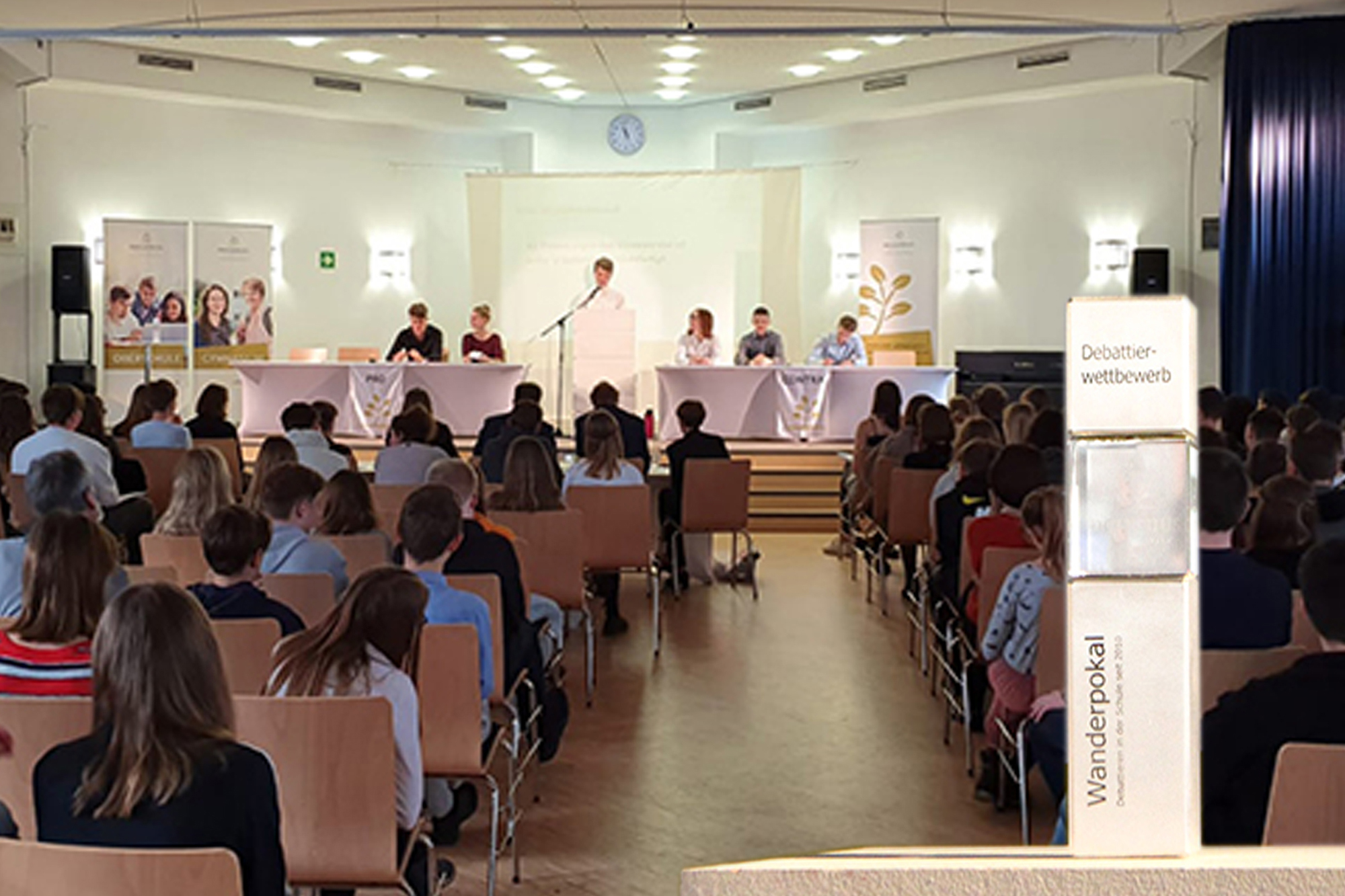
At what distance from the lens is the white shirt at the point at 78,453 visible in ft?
24.0

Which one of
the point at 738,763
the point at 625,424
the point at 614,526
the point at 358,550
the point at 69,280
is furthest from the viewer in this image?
the point at 69,280

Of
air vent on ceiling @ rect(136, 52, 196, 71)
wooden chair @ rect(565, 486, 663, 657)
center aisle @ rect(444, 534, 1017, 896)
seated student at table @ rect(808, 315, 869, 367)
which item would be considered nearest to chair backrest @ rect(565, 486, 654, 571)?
wooden chair @ rect(565, 486, 663, 657)

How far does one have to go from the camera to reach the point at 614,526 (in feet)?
25.1

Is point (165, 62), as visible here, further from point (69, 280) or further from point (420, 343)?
point (420, 343)

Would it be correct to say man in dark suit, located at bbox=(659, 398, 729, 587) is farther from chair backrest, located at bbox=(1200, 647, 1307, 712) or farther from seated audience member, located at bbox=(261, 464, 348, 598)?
chair backrest, located at bbox=(1200, 647, 1307, 712)

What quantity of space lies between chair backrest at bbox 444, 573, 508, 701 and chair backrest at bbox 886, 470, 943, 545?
376 cm

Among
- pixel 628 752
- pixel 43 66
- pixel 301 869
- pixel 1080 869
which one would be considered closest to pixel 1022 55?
pixel 43 66

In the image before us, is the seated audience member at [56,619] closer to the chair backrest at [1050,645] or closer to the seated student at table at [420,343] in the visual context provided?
the chair backrest at [1050,645]

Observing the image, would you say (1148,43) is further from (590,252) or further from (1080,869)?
(1080,869)

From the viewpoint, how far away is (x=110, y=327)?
52.3 feet

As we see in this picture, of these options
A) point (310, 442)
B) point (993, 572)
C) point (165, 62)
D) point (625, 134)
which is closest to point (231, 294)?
point (165, 62)

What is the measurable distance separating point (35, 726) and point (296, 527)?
2.25 m

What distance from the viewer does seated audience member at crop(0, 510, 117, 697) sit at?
11.7 feet

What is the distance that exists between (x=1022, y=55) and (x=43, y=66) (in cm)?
862
